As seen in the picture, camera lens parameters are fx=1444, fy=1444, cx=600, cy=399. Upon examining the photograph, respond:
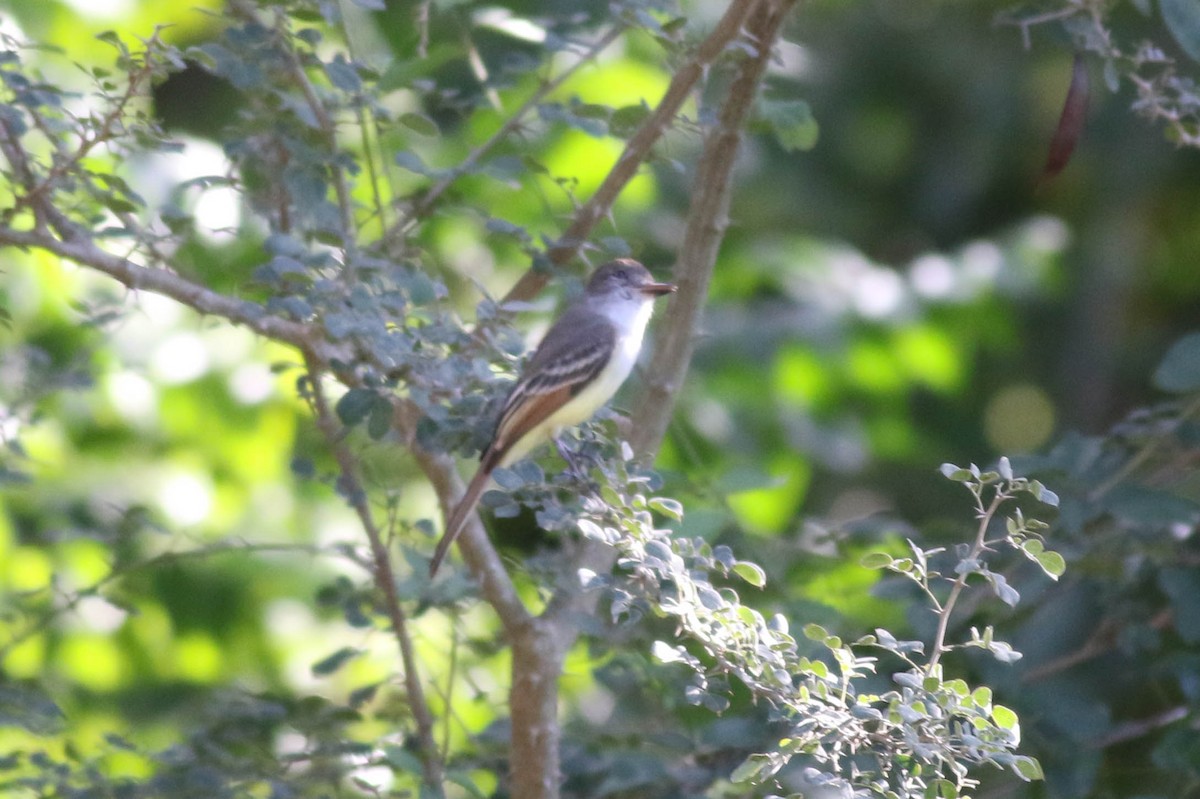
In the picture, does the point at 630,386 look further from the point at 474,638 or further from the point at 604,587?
the point at 604,587

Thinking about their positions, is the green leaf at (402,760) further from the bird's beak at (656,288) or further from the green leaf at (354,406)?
the bird's beak at (656,288)

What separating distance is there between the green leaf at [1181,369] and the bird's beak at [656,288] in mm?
1408

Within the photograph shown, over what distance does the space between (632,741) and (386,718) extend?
0.72 m

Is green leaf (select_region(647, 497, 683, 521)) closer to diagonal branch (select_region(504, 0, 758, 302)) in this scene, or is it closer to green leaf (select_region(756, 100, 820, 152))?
diagonal branch (select_region(504, 0, 758, 302))

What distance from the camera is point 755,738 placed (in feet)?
12.5

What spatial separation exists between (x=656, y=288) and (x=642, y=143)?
0.66m

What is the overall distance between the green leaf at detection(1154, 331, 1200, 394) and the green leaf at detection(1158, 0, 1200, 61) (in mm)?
865

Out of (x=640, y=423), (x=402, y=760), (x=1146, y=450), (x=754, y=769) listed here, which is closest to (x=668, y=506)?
(x=754, y=769)

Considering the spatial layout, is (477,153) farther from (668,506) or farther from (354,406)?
(668,506)

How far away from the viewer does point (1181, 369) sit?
3975 mm

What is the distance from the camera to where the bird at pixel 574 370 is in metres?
3.74

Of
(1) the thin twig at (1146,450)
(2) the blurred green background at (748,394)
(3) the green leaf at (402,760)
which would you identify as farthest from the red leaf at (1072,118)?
(3) the green leaf at (402,760)

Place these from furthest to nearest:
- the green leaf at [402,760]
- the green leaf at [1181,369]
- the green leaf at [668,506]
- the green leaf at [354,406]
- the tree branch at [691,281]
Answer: the tree branch at [691,281] < the green leaf at [1181,369] < the green leaf at [402,760] < the green leaf at [354,406] < the green leaf at [668,506]

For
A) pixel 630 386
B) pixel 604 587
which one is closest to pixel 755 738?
pixel 604 587
